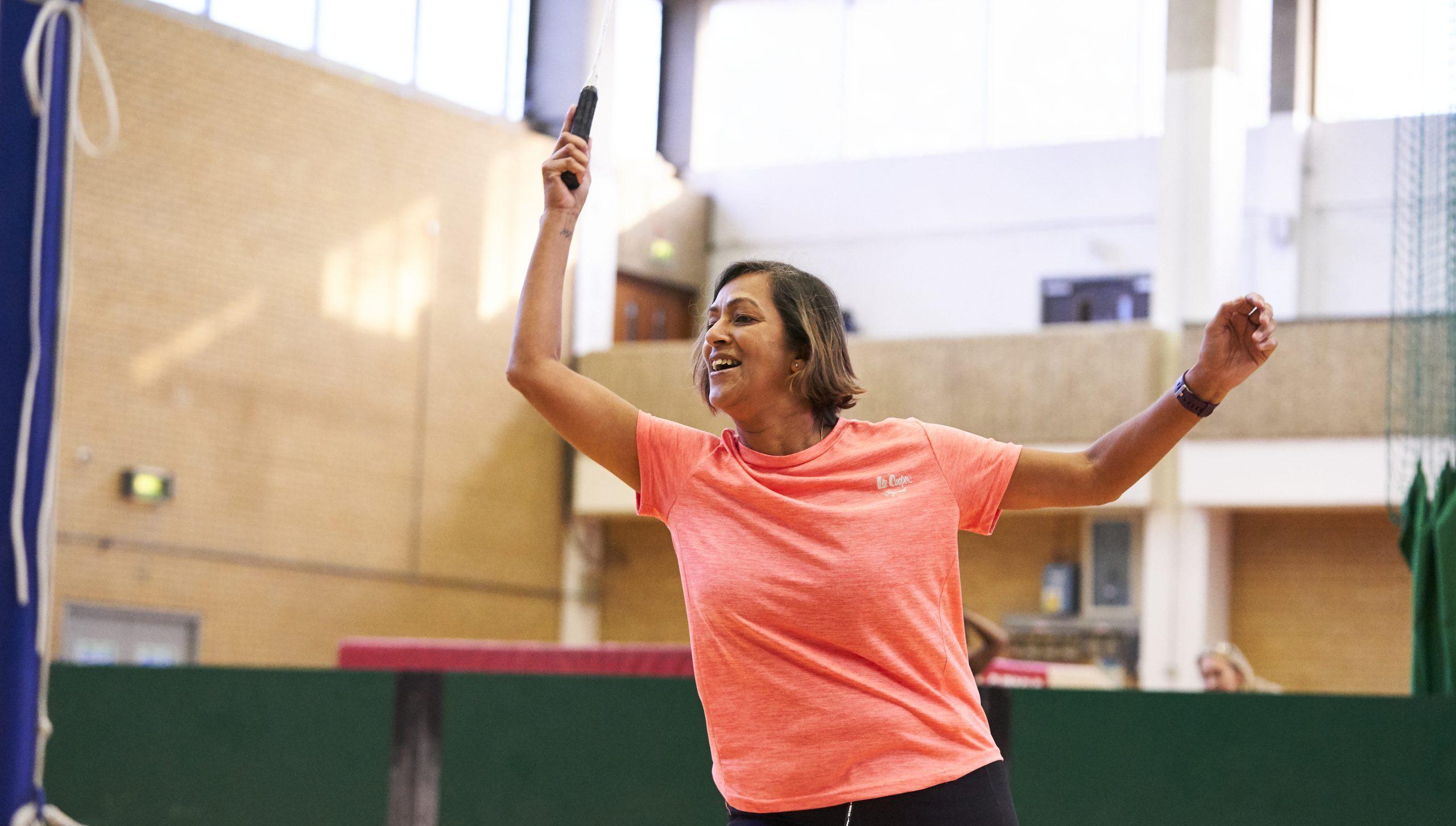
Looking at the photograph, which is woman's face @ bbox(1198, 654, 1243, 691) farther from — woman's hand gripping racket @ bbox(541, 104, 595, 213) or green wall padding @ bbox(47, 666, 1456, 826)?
woman's hand gripping racket @ bbox(541, 104, 595, 213)

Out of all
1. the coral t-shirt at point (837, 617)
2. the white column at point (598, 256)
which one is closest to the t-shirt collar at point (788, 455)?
the coral t-shirt at point (837, 617)

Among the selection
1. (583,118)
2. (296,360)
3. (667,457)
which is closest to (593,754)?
(667,457)

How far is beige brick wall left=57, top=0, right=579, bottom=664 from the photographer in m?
15.1

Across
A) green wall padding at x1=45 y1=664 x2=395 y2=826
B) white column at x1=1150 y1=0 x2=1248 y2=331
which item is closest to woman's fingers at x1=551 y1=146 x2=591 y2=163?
green wall padding at x1=45 y1=664 x2=395 y2=826

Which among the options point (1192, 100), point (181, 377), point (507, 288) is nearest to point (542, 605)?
point (507, 288)

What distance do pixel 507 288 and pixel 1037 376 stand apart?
5512mm

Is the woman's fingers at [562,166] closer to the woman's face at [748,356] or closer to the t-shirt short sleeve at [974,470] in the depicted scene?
the woman's face at [748,356]

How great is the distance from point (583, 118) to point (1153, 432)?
101cm

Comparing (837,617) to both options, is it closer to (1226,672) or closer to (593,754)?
(593,754)

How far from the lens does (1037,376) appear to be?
17.7 m

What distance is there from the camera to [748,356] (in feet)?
8.96

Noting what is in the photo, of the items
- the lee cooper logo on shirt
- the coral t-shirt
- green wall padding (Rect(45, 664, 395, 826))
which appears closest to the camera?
the coral t-shirt

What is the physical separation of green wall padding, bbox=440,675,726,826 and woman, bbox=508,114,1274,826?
313 cm

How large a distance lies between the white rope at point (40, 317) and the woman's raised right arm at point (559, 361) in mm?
673
